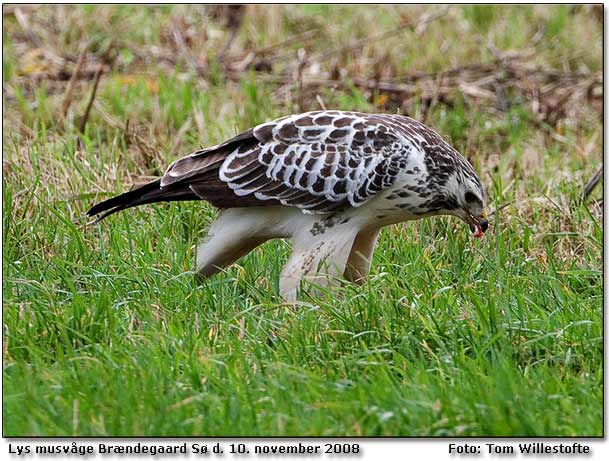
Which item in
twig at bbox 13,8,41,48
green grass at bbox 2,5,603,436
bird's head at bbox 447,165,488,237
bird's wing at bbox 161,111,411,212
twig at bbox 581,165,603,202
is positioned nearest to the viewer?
green grass at bbox 2,5,603,436

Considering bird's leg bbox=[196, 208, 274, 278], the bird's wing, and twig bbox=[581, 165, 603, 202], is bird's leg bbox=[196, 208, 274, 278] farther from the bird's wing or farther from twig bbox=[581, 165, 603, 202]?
twig bbox=[581, 165, 603, 202]

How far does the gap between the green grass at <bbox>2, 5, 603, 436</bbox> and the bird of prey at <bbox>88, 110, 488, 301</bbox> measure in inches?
7.2

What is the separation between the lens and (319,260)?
5297mm

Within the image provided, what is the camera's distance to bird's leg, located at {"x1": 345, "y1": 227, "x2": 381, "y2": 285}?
222 inches

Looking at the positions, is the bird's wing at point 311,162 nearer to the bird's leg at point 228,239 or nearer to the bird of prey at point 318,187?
the bird of prey at point 318,187

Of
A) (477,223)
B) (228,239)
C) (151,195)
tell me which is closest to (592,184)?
(477,223)

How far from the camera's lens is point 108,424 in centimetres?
398

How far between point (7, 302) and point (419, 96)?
4723mm

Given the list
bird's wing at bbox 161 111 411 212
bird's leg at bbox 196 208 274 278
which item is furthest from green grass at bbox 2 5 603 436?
bird's wing at bbox 161 111 411 212

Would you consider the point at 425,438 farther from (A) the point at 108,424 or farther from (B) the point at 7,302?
(B) the point at 7,302

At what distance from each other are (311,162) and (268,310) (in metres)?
0.77

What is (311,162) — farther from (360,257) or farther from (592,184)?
(592,184)

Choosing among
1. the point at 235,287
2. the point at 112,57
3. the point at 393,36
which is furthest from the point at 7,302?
the point at 393,36

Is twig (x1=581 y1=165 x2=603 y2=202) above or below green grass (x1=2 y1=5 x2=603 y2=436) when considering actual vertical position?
below
